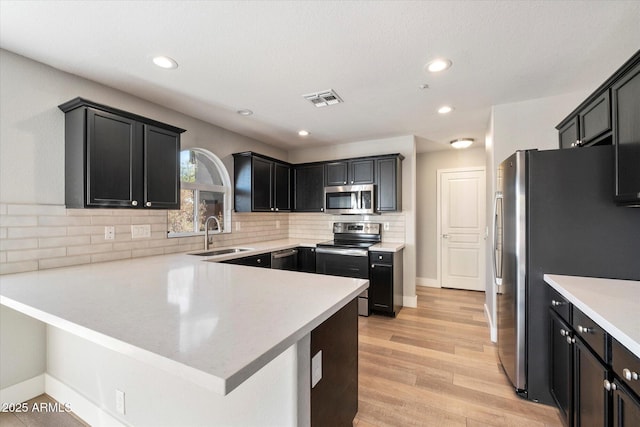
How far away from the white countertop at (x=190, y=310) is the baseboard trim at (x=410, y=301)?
2.79 m

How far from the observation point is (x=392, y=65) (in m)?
2.19

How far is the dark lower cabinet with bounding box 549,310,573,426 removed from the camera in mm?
1617

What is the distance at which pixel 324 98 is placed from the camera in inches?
111

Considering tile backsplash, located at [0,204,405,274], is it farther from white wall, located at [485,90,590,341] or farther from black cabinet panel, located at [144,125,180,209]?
white wall, located at [485,90,590,341]

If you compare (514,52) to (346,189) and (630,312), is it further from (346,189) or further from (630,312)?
(346,189)

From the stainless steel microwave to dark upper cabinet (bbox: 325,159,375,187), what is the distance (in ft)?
0.33

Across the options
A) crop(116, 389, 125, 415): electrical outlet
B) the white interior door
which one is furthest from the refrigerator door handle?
crop(116, 389, 125, 415): electrical outlet

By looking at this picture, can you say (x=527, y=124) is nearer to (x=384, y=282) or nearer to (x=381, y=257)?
(x=381, y=257)

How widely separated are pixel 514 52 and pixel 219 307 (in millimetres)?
2499

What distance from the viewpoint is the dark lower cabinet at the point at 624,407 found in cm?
105

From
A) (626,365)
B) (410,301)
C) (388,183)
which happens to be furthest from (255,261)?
(626,365)

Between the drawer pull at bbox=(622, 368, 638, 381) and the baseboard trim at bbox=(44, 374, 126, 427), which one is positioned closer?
the drawer pull at bbox=(622, 368, 638, 381)

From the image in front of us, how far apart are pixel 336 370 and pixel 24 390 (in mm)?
2317

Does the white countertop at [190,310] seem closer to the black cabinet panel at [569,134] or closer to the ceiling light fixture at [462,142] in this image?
the black cabinet panel at [569,134]
